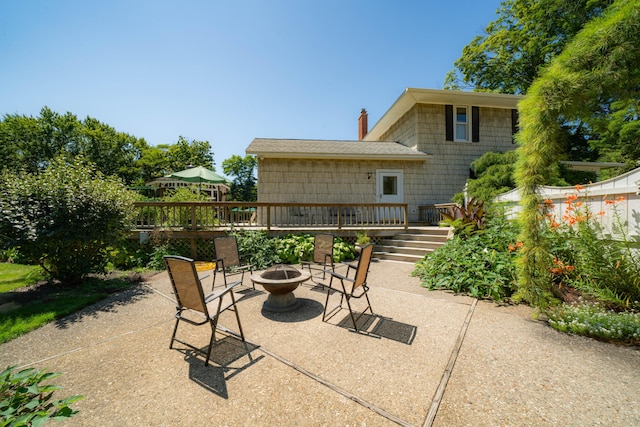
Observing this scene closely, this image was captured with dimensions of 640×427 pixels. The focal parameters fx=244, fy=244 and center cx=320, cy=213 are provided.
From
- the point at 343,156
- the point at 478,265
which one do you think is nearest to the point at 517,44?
the point at 343,156

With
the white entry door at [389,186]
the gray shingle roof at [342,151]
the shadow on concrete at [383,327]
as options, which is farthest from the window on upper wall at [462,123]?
the shadow on concrete at [383,327]

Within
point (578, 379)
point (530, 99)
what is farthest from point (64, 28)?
point (578, 379)

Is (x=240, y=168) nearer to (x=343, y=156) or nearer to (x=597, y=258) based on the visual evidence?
→ (x=343, y=156)

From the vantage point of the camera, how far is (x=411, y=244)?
7875 mm

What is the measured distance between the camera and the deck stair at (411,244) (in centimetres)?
736

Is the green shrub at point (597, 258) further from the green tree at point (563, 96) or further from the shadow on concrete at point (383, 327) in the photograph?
the shadow on concrete at point (383, 327)

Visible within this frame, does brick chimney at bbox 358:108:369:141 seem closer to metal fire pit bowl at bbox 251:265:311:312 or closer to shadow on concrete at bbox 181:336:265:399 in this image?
metal fire pit bowl at bbox 251:265:311:312

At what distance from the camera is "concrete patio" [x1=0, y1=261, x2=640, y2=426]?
191cm

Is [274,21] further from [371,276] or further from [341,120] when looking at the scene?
[341,120]

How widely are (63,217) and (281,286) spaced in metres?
4.58

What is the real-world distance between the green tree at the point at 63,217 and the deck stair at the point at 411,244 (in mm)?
7055

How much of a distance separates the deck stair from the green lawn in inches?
270

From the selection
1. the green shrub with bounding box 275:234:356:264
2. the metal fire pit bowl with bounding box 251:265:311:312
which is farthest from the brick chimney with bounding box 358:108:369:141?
the metal fire pit bowl with bounding box 251:265:311:312

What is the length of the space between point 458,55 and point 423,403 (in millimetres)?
23609
